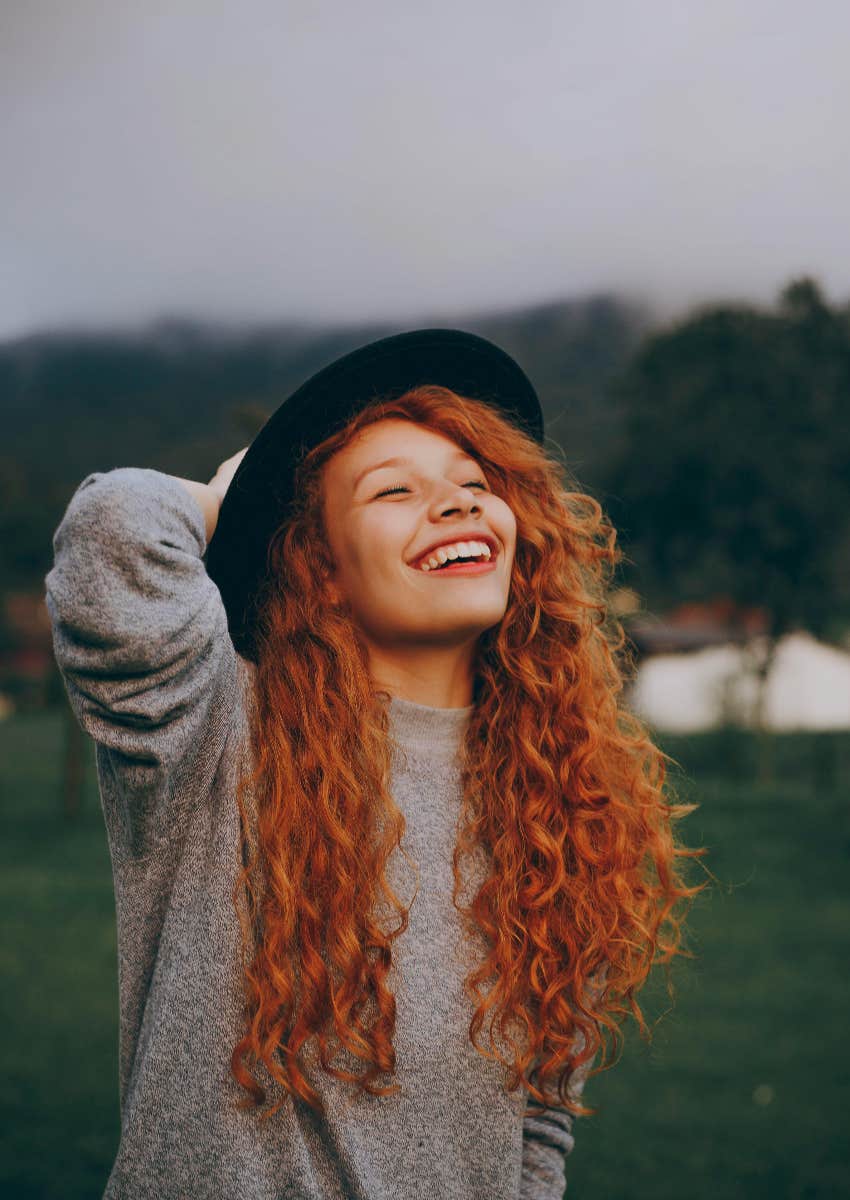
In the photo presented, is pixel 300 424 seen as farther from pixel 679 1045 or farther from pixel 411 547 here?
pixel 679 1045

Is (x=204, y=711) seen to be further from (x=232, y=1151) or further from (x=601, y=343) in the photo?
(x=601, y=343)

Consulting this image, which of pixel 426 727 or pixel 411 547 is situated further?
pixel 426 727

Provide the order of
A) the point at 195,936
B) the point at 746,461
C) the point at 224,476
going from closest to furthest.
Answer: the point at 195,936 < the point at 224,476 < the point at 746,461

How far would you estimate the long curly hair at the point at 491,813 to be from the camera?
1499 mm

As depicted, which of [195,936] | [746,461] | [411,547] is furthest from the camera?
[746,461]

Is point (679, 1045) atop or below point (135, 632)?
below

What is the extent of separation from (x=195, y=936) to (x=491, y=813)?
52 centimetres

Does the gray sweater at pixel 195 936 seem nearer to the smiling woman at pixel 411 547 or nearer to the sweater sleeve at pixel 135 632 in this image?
the sweater sleeve at pixel 135 632

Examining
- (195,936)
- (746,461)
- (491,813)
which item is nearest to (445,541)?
(491,813)

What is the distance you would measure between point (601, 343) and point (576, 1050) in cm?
1136

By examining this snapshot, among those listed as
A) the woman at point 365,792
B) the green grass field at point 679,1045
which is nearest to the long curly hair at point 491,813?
the woman at point 365,792

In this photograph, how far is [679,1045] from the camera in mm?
5094

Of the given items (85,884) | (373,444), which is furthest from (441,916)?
(85,884)

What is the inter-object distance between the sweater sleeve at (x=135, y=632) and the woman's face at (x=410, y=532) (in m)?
0.32
